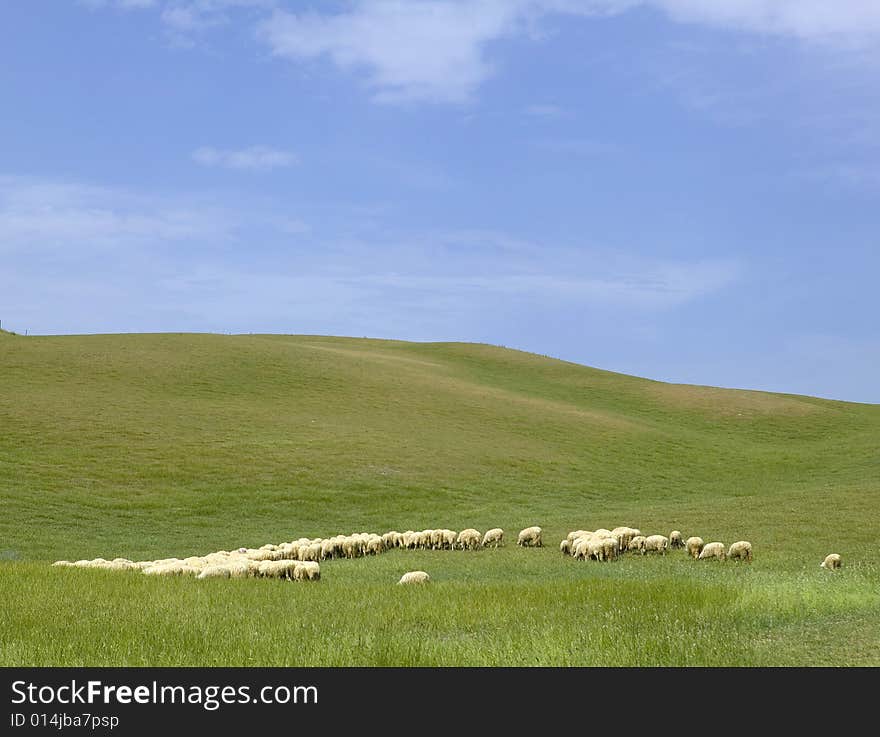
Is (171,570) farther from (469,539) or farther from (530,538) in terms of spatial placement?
(530,538)

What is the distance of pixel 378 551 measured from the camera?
2822 centimetres

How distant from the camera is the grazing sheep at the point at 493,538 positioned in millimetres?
29297

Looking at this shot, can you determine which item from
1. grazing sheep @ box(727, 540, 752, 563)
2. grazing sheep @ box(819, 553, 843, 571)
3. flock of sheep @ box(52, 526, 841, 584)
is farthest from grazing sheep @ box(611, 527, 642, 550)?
grazing sheep @ box(819, 553, 843, 571)

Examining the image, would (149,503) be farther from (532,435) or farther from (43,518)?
(532,435)

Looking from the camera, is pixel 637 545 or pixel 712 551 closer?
pixel 712 551

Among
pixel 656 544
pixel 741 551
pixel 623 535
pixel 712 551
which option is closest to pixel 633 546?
pixel 623 535

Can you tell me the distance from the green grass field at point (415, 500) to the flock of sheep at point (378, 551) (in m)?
0.83

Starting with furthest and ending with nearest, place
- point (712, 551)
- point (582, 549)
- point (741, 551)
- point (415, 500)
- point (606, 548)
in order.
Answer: point (415, 500), point (582, 549), point (606, 548), point (712, 551), point (741, 551)

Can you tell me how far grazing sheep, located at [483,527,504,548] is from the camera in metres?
29.3

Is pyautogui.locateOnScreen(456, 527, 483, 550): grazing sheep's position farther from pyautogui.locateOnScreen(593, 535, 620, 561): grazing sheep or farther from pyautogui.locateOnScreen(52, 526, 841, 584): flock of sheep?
pyautogui.locateOnScreen(593, 535, 620, 561): grazing sheep

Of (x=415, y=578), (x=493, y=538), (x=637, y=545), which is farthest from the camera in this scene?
(x=493, y=538)

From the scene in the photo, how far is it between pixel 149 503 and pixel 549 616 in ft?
96.9

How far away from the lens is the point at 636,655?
35.3ft

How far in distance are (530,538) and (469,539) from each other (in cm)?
197
